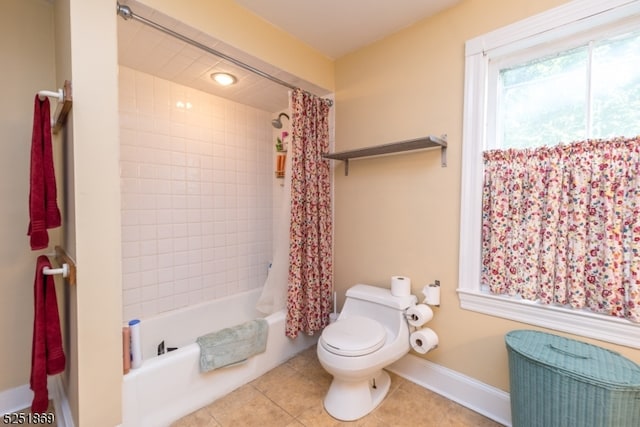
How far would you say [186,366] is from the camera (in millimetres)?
1555

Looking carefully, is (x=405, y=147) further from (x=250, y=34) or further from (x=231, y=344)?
(x=231, y=344)

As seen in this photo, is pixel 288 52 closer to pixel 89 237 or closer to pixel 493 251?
pixel 89 237

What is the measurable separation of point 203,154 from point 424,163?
1769mm

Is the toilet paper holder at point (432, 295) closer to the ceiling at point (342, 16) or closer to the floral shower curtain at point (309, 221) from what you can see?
the floral shower curtain at point (309, 221)

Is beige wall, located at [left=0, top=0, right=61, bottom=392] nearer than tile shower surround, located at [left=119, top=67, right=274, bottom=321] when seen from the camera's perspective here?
Yes

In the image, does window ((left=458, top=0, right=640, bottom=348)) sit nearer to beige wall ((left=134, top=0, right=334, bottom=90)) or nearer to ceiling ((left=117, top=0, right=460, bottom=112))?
ceiling ((left=117, top=0, right=460, bottom=112))

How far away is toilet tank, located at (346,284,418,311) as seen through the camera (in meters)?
1.74

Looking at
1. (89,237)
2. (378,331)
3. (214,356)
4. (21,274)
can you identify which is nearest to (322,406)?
(378,331)

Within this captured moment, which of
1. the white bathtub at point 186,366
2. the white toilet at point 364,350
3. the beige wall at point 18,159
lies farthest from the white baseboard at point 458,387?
the beige wall at point 18,159

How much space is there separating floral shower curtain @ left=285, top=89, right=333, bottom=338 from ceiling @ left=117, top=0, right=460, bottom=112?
315 mm

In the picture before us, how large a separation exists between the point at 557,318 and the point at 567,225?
0.46 meters

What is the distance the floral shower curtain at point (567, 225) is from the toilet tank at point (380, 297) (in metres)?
0.47

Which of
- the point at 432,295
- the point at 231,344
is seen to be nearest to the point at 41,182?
the point at 231,344

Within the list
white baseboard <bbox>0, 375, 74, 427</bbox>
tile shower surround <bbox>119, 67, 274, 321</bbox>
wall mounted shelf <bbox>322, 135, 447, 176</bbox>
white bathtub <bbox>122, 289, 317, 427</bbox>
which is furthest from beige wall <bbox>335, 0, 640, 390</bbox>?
white baseboard <bbox>0, 375, 74, 427</bbox>
